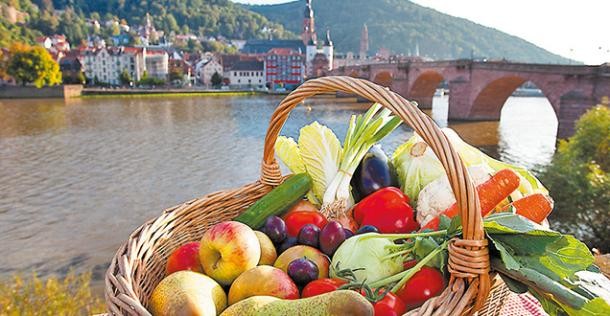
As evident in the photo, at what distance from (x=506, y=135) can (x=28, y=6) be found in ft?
408

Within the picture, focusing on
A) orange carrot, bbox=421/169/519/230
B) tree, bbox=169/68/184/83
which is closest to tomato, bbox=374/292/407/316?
orange carrot, bbox=421/169/519/230

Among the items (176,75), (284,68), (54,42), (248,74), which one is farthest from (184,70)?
(54,42)

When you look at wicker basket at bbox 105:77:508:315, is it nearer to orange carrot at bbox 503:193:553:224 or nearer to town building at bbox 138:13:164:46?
orange carrot at bbox 503:193:553:224

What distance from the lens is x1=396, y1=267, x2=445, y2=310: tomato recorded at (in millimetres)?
1544

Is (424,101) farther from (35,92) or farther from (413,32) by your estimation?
(413,32)

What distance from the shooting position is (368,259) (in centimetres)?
167

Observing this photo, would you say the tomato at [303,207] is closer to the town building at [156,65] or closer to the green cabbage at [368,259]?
the green cabbage at [368,259]

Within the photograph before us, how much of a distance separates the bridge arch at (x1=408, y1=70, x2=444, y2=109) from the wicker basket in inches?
1369

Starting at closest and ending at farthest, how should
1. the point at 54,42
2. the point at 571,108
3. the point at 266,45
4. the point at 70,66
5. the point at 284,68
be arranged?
the point at 571,108
the point at 70,66
the point at 284,68
the point at 54,42
the point at 266,45

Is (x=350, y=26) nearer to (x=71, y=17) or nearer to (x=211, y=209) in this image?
(x=71, y=17)

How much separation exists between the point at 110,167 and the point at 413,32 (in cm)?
12886

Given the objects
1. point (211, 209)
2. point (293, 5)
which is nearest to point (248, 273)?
point (211, 209)

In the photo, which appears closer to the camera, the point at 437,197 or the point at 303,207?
the point at 437,197

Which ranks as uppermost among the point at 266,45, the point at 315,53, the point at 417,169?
the point at 266,45
